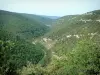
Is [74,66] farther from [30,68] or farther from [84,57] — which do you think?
[30,68]

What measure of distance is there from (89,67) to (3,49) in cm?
2717

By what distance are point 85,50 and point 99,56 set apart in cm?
436

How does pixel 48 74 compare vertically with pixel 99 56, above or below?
below

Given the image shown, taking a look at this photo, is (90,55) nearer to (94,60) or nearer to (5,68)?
(94,60)

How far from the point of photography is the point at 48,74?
209ft

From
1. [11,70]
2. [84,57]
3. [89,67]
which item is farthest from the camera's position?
[11,70]

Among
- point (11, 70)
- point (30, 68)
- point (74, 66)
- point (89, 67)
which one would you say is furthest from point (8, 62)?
point (89, 67)

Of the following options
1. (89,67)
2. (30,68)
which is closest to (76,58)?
(89,67)

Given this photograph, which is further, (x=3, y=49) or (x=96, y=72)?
(x=3, y=49)

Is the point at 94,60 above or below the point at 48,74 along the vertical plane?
above

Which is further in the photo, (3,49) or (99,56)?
(3,49)

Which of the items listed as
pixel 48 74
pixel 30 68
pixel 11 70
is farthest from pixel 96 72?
pixel 11 70

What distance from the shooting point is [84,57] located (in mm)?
62156

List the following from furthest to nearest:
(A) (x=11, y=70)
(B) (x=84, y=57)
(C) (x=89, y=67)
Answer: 1. (A) (x=11, y=70)
2. (B) (x=84, y=57)
3. (C) (x=89, y=67)
